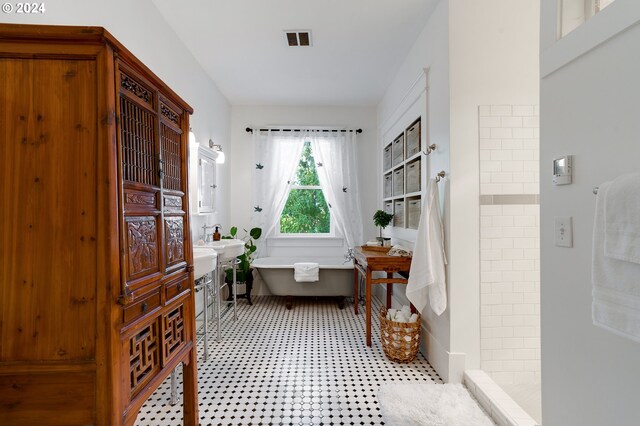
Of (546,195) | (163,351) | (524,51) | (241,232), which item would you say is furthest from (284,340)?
(524,51)

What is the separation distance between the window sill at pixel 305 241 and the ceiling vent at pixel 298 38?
271 cm

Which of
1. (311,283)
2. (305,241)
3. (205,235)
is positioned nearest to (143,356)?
(205,235)

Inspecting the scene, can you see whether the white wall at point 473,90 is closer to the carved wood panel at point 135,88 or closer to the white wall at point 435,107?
the white wall at point 435,107

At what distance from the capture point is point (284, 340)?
10.1ft

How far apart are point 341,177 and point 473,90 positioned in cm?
270

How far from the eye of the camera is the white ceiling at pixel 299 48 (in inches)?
99.0

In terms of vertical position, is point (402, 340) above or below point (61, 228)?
below

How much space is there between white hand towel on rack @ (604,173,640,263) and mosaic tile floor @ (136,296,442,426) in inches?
62.0

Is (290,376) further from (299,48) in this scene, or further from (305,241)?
(299,48)

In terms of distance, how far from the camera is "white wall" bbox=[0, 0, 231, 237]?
1.71 m

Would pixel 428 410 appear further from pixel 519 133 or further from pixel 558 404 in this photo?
pixel 519 133

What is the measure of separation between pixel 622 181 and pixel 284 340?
2.80 metres

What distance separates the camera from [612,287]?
0.94m

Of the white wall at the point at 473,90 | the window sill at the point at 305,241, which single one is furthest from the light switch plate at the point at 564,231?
the window sill at the point at 305,241
